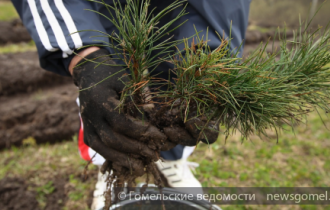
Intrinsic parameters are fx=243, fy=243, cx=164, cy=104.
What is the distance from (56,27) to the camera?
3.57 ft

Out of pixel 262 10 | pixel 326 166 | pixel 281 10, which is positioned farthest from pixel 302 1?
pixel 326 166

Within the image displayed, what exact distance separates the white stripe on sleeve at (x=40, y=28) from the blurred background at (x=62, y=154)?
2.18 ft

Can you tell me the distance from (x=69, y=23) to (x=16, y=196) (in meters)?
1.28

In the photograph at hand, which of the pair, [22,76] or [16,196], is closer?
[16,196]

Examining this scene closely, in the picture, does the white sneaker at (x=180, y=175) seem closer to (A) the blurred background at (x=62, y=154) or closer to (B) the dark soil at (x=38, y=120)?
(A) the blurred background at (x=62, y=154)

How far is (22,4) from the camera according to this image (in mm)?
1228

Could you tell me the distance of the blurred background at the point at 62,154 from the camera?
1.74 meters

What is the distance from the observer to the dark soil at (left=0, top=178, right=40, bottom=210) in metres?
1.59

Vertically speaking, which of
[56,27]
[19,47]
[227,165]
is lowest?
[227,165]

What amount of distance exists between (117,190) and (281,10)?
9657mm

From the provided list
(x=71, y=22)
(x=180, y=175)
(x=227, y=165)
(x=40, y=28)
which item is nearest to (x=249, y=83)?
(x=71, y=22)

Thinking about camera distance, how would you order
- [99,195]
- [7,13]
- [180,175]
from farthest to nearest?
[7,13] → [180,175] → [99,195]

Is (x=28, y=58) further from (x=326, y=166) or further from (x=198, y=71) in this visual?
(x=326, y=166)

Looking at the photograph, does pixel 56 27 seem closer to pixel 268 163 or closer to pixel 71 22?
pixel 71 22
